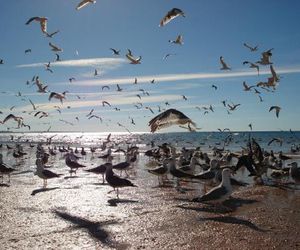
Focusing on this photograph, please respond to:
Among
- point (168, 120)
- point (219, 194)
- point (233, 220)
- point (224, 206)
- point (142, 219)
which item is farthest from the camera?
point (224, 206)

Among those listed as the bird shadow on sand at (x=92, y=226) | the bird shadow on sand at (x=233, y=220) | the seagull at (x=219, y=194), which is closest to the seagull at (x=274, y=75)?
the seagull at (x=219, y=194)

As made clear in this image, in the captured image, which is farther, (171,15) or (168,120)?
(171,15)

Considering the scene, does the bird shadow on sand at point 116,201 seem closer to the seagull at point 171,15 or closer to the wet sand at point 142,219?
the wet sand at point 142,219

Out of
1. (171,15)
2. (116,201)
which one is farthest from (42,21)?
(116,201)

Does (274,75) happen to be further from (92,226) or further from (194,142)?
(194,142)

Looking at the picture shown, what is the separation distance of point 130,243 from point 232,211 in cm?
459

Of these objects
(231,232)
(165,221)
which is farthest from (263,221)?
(165,221)

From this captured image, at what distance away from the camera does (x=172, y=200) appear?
14836 millimetres

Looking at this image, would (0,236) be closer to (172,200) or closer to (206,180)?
(172,200)

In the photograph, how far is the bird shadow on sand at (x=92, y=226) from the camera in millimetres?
9617

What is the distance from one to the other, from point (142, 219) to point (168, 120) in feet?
10.6

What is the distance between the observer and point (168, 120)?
9.74m

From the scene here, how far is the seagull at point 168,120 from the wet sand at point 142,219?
2519 millimetres

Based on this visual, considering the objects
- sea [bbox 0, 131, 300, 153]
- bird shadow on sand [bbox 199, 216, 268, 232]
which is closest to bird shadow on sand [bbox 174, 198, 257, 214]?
bird shadow on sand [bbox 199, 216, 268, 232]
